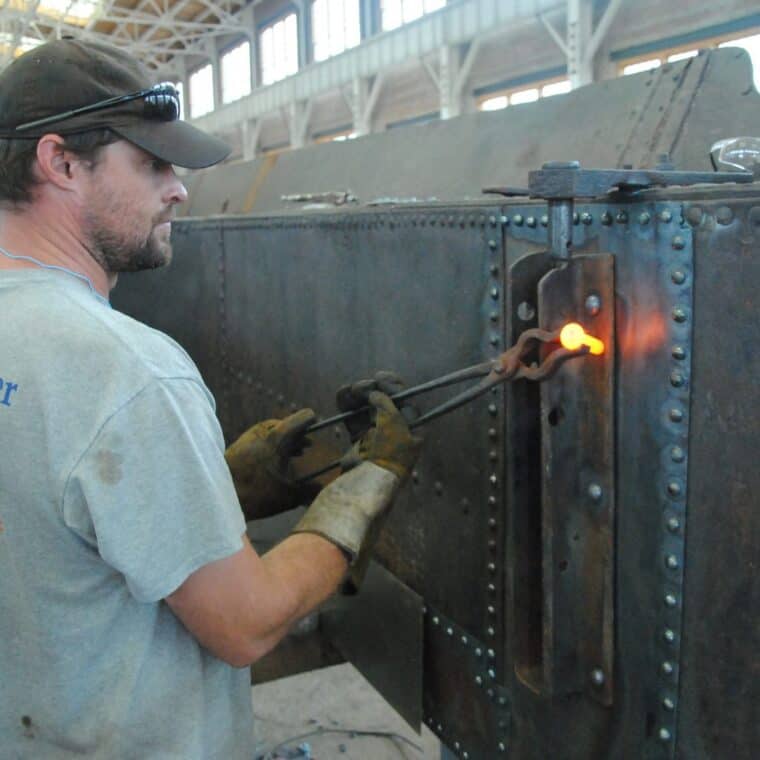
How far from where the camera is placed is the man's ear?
144 centimetres

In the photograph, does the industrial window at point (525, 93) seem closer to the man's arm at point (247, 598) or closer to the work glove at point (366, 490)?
the work glove at point (366, 490)

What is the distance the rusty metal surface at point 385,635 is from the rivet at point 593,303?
1.14 meters

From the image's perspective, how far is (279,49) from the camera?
62.5 ft

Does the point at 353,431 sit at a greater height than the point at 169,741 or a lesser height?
greater

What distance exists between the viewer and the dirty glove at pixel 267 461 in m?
2.13

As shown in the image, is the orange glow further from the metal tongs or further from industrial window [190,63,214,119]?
industrial window [190,63,214,119]

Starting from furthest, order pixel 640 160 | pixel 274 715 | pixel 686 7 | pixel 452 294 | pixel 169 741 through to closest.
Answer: pixel 686 7 → pixel 274 715 → pixel 640 160 → pixel 452 294 → pixel 169 741

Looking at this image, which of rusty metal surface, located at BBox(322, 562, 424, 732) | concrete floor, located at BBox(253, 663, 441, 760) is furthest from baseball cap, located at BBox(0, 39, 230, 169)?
Result: concrete floor, located at BBox(253, 663, 441, 760)

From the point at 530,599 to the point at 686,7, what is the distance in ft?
25.6

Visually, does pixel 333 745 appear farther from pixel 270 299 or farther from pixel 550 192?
pixel 550 192

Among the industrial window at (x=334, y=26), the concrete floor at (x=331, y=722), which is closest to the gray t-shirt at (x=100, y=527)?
the concrete floor at (x=331, y=722)

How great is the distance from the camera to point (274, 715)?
3885 mm

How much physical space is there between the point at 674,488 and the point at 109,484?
939 millimetres

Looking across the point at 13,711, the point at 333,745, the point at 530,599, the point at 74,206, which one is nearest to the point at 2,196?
the point at 74,206
